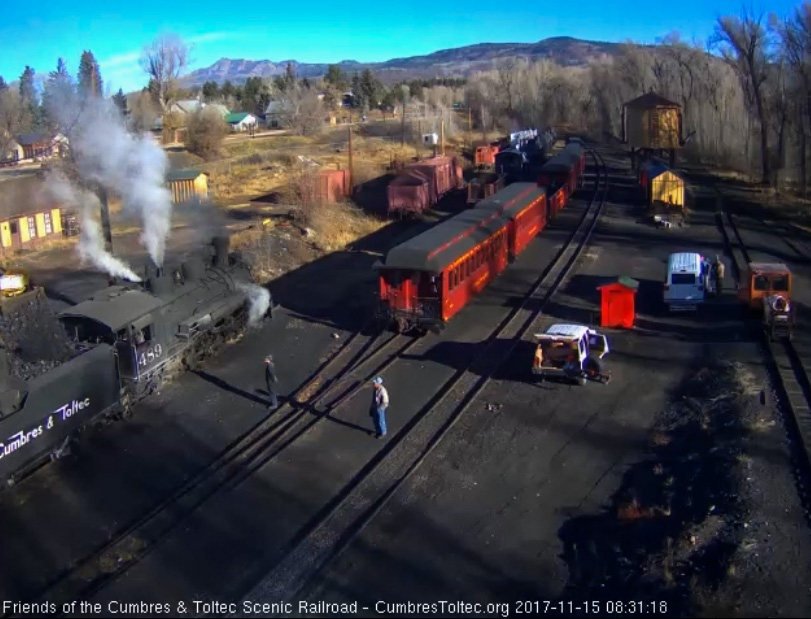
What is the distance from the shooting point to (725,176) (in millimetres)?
54938

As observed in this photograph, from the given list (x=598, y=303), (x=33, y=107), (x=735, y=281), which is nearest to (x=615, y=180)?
(x=735, y=281)

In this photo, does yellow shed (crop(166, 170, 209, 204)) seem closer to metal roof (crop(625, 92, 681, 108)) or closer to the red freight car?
the red freight car

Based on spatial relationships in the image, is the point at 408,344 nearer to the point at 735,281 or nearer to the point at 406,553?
the point at 406,553

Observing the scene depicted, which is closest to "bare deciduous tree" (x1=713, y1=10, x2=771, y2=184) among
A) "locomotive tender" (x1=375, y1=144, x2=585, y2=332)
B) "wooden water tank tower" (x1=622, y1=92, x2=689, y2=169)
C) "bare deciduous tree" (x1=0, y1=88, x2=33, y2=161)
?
"wooden water tank tower" (x1=622, y1=92, x2=689, y2=169)

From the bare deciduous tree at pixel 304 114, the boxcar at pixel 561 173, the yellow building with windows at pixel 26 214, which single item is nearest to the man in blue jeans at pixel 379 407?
the yellow building with windows at pixel 26 214

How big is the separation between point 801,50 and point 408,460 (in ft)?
134

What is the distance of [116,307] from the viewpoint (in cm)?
1575

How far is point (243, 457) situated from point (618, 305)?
1156 centimetres

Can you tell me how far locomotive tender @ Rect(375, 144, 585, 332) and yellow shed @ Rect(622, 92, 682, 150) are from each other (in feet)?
78.0

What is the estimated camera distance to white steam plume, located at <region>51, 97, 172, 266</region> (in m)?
20.1

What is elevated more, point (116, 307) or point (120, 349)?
point (116, 307)

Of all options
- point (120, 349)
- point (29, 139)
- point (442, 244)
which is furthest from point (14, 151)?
point (120, 349)

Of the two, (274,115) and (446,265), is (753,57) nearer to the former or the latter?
(446,265)

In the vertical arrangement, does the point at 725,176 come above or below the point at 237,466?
above
